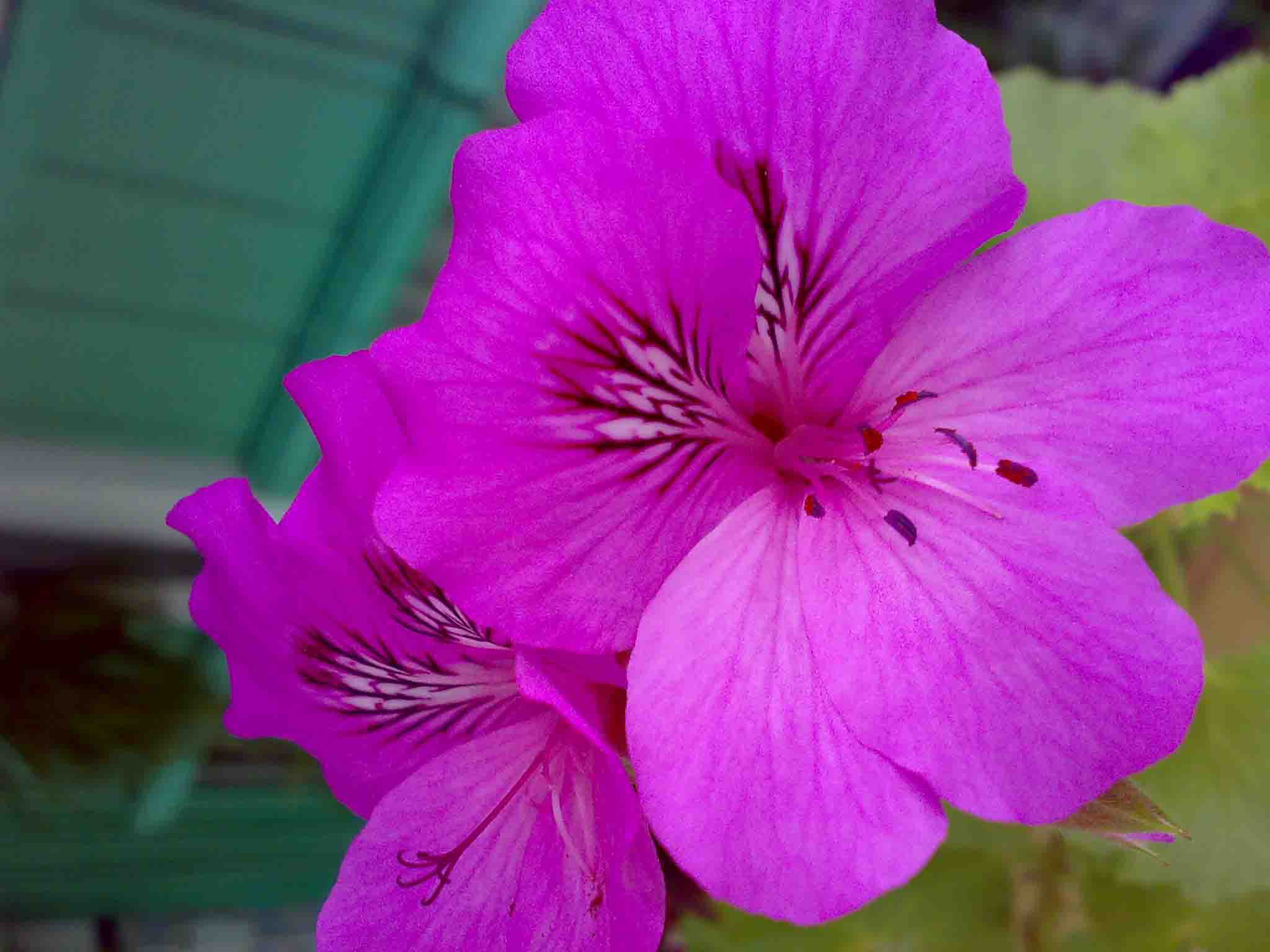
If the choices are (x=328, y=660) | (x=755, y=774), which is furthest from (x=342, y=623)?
(x=755, y=774)

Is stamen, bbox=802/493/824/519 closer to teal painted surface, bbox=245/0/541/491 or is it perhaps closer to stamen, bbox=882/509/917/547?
stamen, bbox=882/509/917/547

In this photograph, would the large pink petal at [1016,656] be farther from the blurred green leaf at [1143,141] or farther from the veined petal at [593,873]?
the blurred green leaf at [1143,141]

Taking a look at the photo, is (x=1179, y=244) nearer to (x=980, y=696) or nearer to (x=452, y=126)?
(x=980, y=696)

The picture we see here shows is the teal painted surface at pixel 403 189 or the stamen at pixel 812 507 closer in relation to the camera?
the stamen at pixel 812 507

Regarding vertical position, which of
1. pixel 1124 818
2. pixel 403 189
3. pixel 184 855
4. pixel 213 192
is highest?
pixel 1124 818

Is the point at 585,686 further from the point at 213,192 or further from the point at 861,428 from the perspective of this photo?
the point at 213,192

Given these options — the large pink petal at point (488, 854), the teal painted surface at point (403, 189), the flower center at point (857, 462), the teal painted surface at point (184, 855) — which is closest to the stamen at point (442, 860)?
the large pink petal at point (488, 854)

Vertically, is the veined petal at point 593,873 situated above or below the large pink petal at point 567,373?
below
